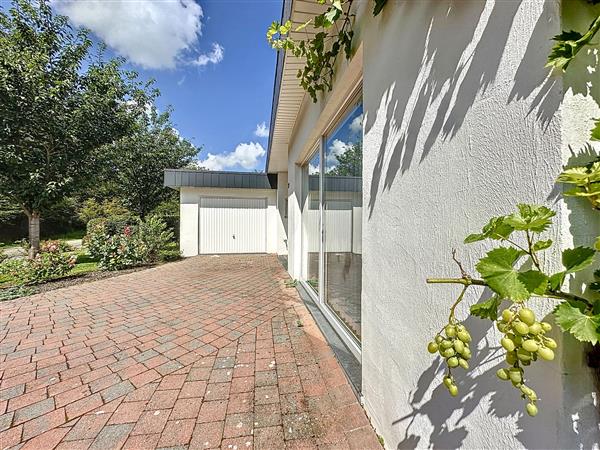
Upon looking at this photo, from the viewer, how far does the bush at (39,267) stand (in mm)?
5328

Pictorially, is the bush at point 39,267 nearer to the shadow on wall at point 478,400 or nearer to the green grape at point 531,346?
the shadow on wall at point 478,400

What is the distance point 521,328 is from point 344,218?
2.27 meters

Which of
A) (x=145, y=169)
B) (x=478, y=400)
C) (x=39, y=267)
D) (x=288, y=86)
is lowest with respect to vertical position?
(x=39, y=267)

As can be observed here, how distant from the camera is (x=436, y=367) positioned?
1.07 metres

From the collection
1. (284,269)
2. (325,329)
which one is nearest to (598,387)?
(325,329)

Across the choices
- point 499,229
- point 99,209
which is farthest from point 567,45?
point 99,209

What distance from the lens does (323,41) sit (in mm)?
2367

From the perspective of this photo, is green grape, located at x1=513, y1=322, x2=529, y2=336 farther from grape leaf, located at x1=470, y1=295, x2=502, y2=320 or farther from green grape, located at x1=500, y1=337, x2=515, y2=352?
grape leaf, located at x1=470, y1=295, x2=502, y2=320

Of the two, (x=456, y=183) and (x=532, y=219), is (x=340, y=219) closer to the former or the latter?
(x=456, y=183)

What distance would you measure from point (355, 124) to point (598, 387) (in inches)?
87.4

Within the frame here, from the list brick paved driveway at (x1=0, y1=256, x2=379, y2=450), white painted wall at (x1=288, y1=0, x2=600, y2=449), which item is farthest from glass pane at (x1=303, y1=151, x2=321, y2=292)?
white painted wall at (x1=288, y1=0, x2=600, y2=449)

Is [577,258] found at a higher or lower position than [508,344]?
higher

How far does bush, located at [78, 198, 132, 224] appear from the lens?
14727mm

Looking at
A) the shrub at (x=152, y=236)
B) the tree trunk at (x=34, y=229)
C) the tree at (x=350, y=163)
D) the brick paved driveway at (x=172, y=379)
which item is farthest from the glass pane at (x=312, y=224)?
the tree trunk at (x=34, y=229)
